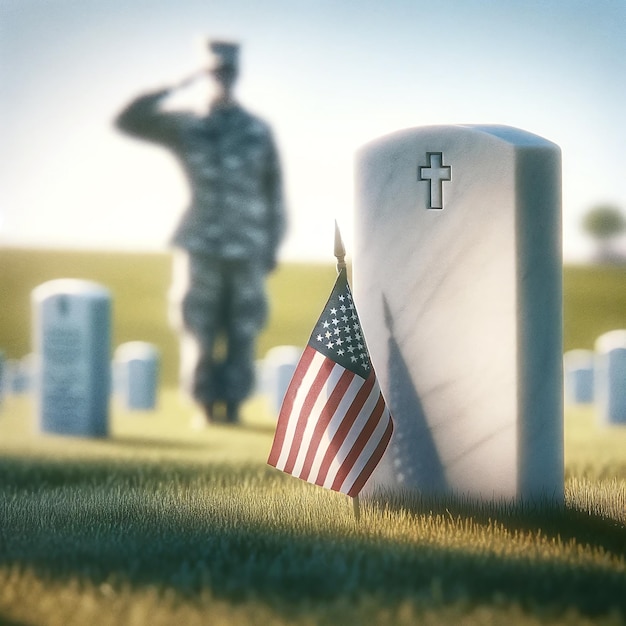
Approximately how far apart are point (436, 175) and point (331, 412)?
1.07 meters

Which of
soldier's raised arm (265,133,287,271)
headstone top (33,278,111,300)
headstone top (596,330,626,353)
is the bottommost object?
headstone top (596,330,626,353)

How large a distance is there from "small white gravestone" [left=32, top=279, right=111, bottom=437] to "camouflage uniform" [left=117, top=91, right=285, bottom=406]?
1.16 metres

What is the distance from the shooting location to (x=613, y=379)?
7938 millimetres

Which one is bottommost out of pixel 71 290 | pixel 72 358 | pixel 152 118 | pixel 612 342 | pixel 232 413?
pixel 232 413

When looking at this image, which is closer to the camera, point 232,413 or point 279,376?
point 232,413

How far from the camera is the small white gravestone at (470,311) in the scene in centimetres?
351

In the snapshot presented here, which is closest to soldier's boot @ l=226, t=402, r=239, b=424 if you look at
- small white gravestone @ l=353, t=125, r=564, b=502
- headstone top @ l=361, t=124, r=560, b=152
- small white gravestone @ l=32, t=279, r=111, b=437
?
small white gravestone @ l=32, t=279, r=111, b=437

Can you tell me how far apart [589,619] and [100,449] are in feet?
14.3

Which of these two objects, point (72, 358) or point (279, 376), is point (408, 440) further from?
point (279, 376)

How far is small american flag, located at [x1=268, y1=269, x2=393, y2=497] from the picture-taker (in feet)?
10.8

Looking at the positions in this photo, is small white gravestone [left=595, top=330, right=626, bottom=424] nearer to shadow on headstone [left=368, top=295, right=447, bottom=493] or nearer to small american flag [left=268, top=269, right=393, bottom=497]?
shadow on headstone [left=368, top=295, right=447, bottom=493]

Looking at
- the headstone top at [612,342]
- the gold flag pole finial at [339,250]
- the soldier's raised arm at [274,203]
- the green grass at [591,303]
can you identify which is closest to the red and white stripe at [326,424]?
the gold flag pole finial at [339,250]

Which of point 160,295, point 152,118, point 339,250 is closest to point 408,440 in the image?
point 339,250

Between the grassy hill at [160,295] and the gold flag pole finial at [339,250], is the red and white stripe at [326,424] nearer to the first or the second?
the gold flag pole finial at [339,250]
